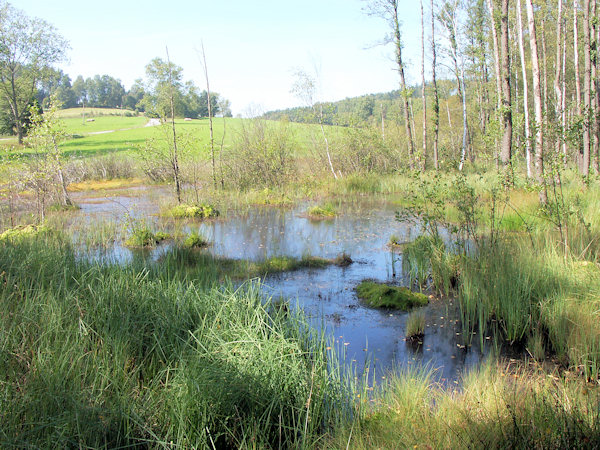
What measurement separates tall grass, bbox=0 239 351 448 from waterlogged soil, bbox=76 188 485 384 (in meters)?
0.54

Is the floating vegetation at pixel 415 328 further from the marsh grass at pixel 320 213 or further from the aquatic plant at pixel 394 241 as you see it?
the marsh grass at pixel 320 213

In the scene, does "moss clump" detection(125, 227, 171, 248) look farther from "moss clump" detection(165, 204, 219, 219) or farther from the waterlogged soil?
"moss clump" detection(165, 204, 219, 219)

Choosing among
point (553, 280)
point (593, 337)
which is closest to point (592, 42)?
point (553, 280)

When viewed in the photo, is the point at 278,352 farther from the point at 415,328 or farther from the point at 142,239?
the point at 142,239

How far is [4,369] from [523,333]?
15.7ft

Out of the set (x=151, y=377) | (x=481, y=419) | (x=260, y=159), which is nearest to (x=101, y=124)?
(x=260, y=159)

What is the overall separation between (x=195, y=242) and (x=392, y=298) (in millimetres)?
4762

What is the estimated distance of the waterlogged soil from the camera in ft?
15.9

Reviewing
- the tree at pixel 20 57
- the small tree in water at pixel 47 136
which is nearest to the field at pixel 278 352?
the small tree in water at pixel 47 136

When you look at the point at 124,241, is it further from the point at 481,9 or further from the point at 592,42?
the point at 481,9

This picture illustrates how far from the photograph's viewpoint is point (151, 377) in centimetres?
366

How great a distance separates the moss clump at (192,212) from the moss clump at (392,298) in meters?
7.65

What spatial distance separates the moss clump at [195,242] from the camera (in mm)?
9445

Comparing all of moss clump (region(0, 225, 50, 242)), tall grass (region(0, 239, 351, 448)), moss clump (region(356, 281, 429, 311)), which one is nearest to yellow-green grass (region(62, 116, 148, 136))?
moss clump (region(0, 225, 50, 242))
